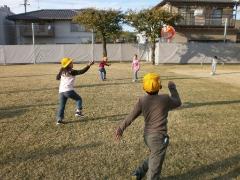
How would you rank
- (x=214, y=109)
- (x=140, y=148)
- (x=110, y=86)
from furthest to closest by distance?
(x=110, y=86) → (x=214, y=109) → (x=140, y=148)

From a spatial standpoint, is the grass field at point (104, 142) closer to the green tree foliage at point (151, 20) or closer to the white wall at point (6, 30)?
the green tree foliage at point (151, 20)

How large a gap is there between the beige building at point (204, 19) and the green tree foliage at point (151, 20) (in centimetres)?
480

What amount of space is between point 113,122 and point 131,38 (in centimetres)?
4210

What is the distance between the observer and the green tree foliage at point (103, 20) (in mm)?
28875

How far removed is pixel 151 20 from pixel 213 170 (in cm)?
2238

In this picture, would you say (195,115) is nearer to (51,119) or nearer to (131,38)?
(51,119)

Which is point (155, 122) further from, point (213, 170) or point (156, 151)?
point (213, 170)

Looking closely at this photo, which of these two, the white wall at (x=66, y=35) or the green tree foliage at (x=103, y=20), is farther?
the white wall at (x=66, y=35)

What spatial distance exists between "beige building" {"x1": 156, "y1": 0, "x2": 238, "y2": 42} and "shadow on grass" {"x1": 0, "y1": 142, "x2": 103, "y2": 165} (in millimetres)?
27165

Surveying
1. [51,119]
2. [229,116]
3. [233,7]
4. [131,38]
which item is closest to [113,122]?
[51,119]

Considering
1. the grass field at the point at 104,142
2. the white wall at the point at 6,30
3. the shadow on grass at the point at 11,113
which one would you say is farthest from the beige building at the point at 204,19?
the shadow on grass at the point at 11,113

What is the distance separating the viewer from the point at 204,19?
31891 mm

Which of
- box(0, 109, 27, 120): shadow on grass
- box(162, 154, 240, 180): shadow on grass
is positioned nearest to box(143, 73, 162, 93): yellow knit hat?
box(162, 154, 240, 180): shadow on grass

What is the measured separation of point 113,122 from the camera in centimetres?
721
